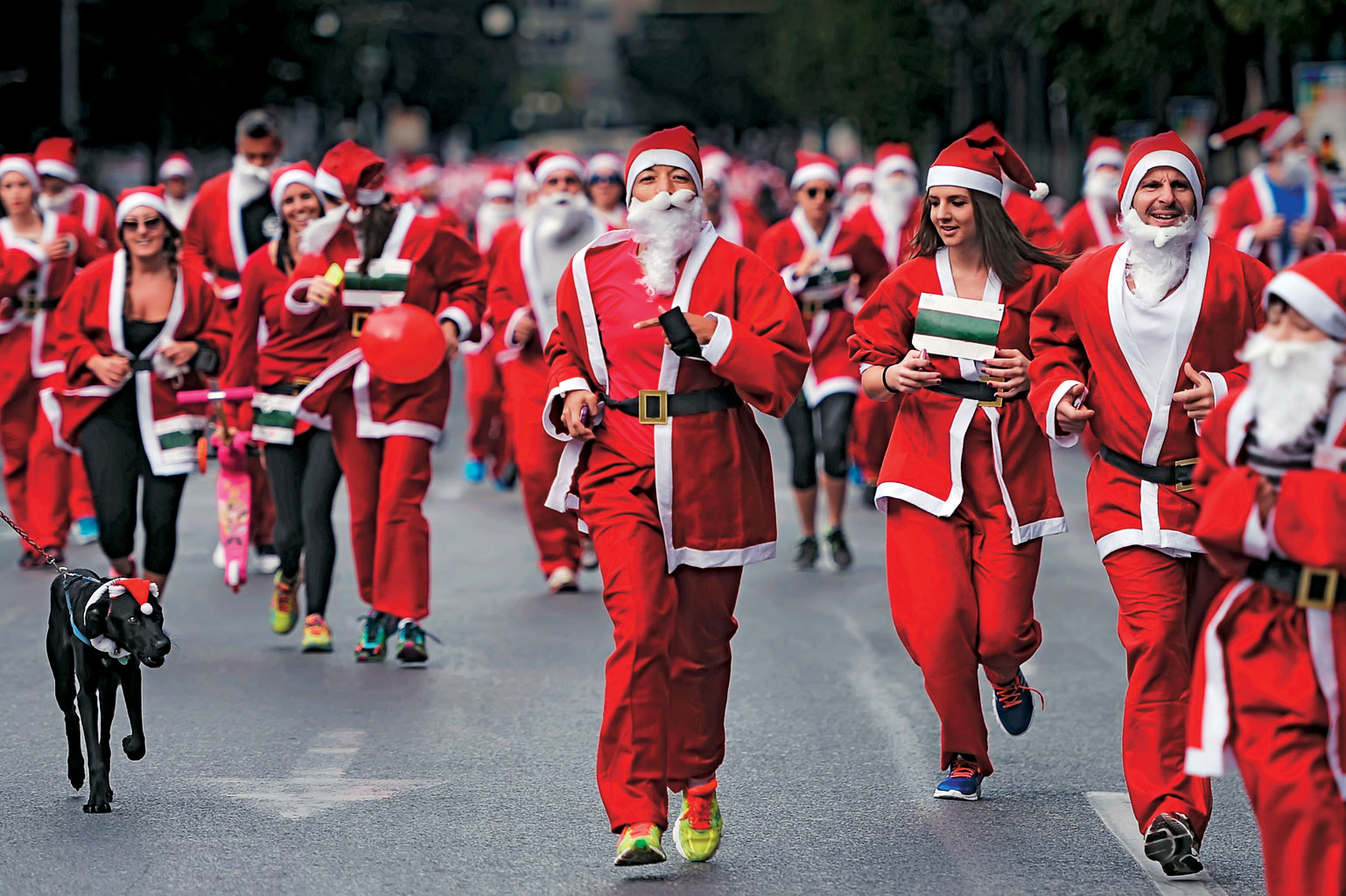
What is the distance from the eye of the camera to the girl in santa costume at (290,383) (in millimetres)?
10070

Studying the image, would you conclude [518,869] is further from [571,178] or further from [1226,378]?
[571,178]

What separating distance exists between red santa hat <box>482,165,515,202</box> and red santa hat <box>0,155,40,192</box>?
24.0 ft

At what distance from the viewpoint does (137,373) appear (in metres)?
10.5

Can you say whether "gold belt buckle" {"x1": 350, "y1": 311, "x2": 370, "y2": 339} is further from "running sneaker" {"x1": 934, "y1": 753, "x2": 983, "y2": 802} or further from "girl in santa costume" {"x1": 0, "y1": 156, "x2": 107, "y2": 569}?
"running sneaker" {"x1": 934, "y1": 753, "x2": 983, "y2": 802}

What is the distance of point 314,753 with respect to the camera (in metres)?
8.13

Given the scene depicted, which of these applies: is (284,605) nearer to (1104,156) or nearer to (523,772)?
(523,772)

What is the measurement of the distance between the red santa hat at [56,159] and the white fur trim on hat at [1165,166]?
29.5 feet

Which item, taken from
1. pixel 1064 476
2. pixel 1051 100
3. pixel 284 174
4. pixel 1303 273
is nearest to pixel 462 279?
pixel 284 174

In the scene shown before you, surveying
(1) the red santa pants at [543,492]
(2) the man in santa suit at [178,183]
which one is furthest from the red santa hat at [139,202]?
(2) the man in santa suit at [178,183]

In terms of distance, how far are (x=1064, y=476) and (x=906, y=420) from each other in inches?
400

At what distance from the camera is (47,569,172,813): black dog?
700 centimetres

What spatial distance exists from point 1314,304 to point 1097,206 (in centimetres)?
1109

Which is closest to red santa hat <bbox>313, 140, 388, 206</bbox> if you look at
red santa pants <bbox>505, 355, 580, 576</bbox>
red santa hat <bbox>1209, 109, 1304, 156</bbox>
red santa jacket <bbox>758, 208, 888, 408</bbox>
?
red santa pants <bbox>505, 355, 580, 576</bbox>

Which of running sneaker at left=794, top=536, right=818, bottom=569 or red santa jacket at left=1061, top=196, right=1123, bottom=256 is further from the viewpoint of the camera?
red santa jacket at left=1061, top=196, right=1123, bottom=256
